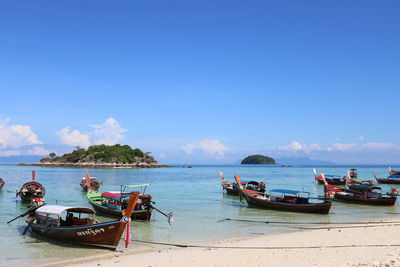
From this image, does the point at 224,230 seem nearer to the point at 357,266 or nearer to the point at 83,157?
the point at 357,266

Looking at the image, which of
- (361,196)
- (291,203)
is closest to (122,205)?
(291,203)

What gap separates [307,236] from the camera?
57.1 ft

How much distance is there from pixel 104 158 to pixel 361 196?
130 metres

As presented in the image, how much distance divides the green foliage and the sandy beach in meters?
139

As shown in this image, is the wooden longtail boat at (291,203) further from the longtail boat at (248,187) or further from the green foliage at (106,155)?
the green foliage at (106,155)

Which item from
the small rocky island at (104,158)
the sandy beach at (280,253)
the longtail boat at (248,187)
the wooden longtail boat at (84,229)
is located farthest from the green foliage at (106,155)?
the sandy beach at (280,253)

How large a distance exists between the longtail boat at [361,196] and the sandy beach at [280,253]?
58.2 ft

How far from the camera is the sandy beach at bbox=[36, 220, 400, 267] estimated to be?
1188 centimetres

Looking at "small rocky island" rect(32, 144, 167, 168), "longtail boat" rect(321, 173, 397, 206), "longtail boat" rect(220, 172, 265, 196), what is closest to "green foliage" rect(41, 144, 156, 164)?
"small rocky island" rect(32, 144, 167, 168)

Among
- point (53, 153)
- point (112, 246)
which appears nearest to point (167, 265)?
point (112, 246)

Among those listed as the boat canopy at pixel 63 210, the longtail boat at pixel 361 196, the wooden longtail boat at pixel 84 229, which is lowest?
the longtail boat at pixel 361 196

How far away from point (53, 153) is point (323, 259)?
178414mm

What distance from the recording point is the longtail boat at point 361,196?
3309 cm

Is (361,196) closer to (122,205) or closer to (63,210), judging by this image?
(122,205)
